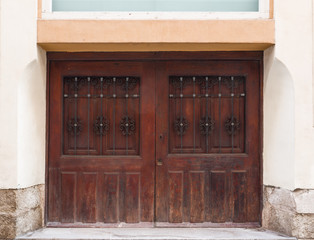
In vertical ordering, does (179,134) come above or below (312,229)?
above

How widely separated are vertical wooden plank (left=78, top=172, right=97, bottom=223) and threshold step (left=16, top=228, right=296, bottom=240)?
0.62 feet

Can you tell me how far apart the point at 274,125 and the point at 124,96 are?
2124 millimetres

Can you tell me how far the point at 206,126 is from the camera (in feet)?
17.7

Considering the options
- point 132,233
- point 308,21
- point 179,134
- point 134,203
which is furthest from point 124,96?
point 308,21

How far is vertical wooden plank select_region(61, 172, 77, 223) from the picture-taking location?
5.39 m

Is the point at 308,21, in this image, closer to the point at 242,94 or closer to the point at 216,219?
the point at 242,94

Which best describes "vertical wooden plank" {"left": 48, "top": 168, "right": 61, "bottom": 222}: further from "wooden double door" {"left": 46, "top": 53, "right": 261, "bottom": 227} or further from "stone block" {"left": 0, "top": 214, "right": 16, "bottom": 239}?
"stone block" {"left": 0, "top": 214, "right": 16, "bottom": 239}

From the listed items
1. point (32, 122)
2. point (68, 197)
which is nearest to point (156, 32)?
point (32, 122)

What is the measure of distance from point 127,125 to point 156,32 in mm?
1364

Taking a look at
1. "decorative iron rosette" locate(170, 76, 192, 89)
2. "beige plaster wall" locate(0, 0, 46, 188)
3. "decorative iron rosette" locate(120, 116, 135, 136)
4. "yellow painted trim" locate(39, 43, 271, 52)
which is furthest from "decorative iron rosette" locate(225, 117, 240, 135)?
"beige plaster wall" locate(0, 0, 46, 188)

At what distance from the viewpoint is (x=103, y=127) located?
5406 millimetres

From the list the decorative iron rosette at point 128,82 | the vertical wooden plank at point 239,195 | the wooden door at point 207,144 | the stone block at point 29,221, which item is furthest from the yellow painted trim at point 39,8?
the vertical wooden plank at point 239,195

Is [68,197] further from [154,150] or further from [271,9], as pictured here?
[271,9]

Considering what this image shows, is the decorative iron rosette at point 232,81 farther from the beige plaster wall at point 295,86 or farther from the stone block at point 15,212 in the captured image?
the stone block at point 15,212
